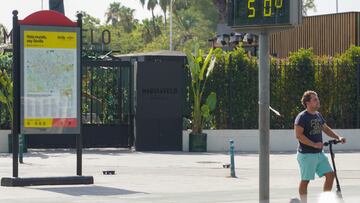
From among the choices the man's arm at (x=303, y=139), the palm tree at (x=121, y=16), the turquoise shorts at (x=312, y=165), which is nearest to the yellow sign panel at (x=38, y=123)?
the turquoise shorts at (x=312, y=165)

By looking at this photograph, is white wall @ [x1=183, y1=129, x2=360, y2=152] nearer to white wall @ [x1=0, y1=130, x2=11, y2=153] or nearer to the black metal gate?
the black metal gate

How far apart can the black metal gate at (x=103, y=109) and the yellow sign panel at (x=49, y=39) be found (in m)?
10.7

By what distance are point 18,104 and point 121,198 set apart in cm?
315

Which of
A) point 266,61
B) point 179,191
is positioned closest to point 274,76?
point 179,191

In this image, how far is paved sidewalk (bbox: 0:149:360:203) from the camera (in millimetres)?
16531

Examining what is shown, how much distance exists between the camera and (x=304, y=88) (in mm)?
31500

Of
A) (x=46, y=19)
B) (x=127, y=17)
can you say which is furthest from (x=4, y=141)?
(x=127, y=17)

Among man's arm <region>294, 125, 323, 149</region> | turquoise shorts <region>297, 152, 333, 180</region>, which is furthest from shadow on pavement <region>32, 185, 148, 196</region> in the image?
man's arm <region>294, 125, 323, 149</region>

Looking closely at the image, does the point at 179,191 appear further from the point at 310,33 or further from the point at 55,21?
the point at 310,33

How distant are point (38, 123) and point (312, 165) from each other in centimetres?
593

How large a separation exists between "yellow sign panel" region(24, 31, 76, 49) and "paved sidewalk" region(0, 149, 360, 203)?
8.35 ft

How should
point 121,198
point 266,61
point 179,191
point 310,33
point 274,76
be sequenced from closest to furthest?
point 266,61, point 121,198, point 179,191, point 274,76, point 310,33

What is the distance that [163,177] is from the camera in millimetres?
20828

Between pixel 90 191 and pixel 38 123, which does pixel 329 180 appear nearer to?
pixel 90 191
